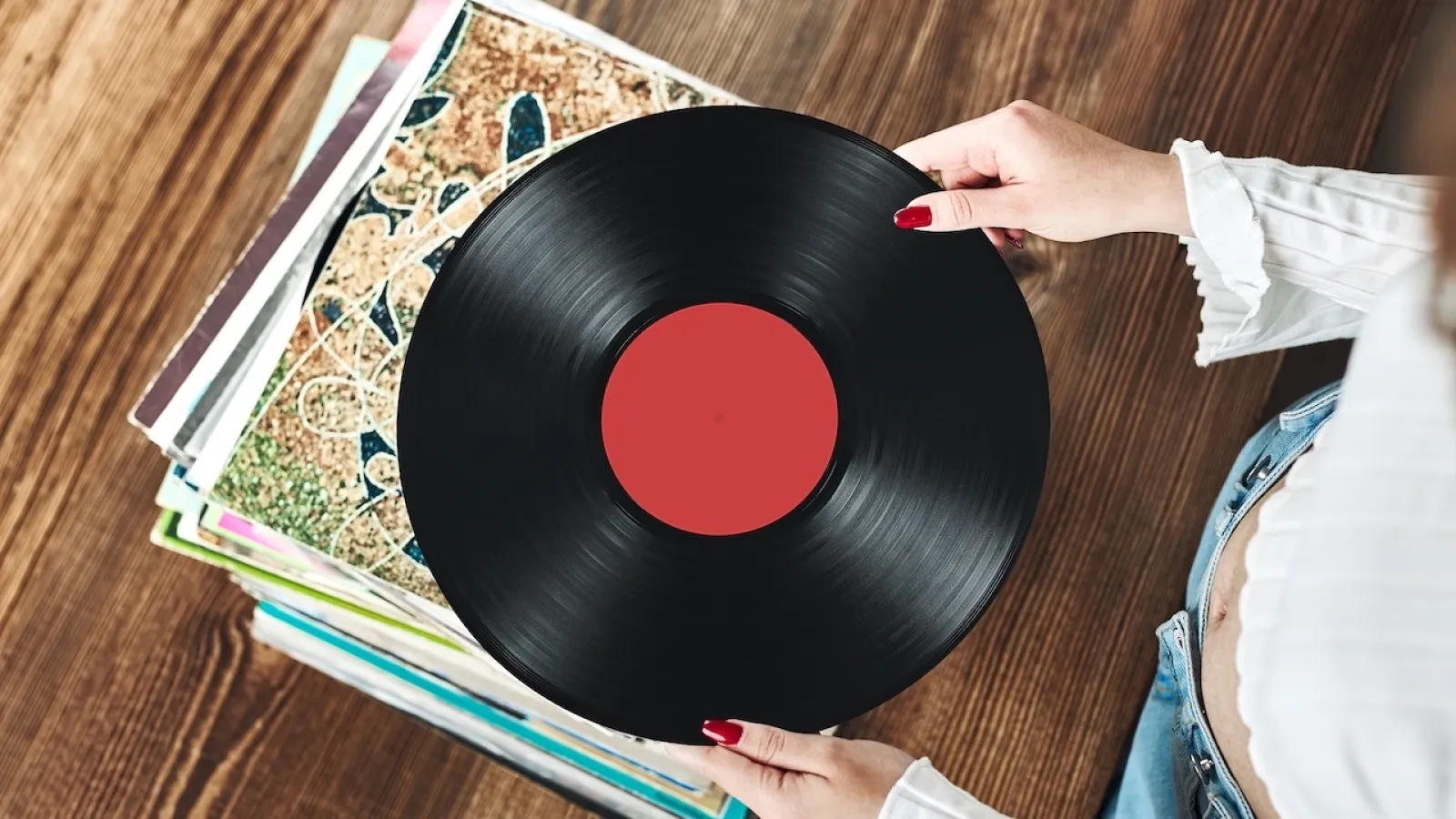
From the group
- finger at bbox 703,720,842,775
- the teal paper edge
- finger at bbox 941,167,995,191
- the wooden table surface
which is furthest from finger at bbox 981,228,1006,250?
the teal paper edge

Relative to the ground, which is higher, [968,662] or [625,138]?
[625,138]

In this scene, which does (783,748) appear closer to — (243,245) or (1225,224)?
(1225,224)

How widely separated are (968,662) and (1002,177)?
0.45 meters

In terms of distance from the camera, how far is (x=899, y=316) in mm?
642

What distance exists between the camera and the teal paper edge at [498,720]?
2.81ft

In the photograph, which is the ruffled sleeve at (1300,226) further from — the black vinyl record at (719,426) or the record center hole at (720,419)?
the record center hole at (720,419)

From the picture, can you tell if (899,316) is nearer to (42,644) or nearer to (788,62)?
(788,62)

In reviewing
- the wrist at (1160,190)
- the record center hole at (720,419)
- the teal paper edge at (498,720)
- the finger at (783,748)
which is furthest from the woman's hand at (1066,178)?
the teal paper edge at (498,720)

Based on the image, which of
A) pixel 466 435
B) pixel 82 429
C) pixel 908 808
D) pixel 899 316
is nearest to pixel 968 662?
pixel 908 808

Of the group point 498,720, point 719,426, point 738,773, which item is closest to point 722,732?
point 738,773

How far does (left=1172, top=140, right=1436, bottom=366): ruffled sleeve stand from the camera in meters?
0.62

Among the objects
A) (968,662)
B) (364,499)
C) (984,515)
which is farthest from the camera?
(968,662)

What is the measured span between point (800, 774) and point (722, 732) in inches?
3.3

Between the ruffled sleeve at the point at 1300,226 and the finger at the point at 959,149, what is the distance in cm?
13
